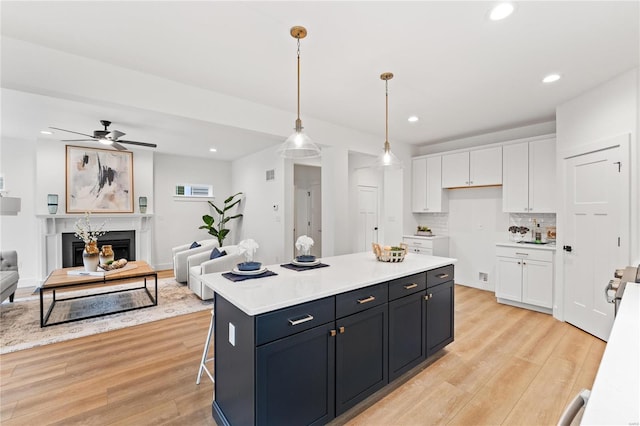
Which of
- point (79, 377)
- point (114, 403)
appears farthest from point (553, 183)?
point (79, 377)

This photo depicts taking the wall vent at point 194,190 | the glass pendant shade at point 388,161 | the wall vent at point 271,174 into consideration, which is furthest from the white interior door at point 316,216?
the glass pendant shade at point 388,161

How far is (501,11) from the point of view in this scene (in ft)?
6.21

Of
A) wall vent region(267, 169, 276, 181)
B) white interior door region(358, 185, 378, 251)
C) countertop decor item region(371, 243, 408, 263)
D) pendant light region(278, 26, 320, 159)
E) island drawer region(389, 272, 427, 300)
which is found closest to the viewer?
pendant light region(278, 26, 320, 159)

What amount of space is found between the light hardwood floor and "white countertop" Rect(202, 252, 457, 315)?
0.91m

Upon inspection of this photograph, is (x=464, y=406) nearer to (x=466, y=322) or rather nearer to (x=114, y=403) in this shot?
(x=466, y=322)

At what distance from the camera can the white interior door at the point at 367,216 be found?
6465 millimetres

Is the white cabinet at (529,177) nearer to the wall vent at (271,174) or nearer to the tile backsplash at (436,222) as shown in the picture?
the tile backsplash at (436,222)

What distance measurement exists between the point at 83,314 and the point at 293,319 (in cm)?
377

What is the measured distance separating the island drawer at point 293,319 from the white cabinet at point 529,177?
12.7ft

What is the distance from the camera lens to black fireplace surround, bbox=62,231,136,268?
18.1 ft

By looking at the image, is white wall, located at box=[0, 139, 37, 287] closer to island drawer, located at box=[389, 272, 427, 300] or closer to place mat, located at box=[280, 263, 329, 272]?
place mat, located at box=[280, 263, 329, 272]

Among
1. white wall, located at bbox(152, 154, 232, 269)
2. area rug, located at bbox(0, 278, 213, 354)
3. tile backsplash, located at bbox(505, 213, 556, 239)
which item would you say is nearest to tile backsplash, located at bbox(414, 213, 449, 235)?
tile backsplash, located at bbox(505, 213, 556, 239)

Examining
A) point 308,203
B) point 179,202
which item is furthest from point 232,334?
point 179,202

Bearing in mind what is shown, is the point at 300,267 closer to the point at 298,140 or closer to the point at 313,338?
the point at 313,338
